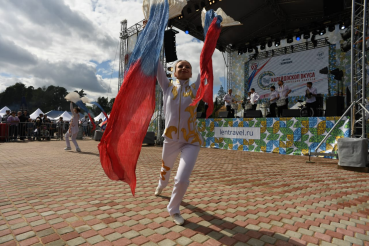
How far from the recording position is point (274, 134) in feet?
32.6

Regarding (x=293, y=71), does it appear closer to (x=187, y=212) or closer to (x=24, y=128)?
(x=187, y=212)

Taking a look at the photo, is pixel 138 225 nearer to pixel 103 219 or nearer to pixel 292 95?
pixel 103 219

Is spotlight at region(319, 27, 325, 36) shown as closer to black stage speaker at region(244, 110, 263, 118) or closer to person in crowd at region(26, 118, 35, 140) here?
black stage speaker at region(244, 110, 263, 118)

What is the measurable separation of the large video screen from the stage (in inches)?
274

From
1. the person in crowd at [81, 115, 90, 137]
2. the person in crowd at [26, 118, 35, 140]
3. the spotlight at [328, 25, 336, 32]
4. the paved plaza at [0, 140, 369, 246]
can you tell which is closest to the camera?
the paved plaza at [0, 140, 369, 246]

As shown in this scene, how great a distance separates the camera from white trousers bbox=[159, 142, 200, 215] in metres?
2.42

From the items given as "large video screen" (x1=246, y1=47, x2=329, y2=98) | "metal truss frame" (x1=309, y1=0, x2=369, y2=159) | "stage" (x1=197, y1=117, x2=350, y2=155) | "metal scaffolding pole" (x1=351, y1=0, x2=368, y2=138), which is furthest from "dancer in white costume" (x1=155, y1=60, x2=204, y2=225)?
"large video screen" (x1=246, y1=47, x2=329, y2=98)

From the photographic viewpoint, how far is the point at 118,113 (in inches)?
96.0

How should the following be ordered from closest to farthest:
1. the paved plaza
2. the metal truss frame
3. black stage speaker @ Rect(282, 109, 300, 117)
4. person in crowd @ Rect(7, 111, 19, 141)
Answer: the paved plaza → the metal truss frame → black stage speaker @ Rect(282, 109, 300, 117) → person in crowd @ Rect(7, 111, 19, 141)

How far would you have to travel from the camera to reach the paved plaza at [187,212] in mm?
2180

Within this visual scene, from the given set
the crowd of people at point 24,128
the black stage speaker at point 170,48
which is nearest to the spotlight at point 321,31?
the black stage speaker at point 170,48

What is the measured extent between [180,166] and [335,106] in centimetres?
853

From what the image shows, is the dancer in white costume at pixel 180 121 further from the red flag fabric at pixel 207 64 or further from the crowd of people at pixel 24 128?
the crowd of people at pixel 24 128

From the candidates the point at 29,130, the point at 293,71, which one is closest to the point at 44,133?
the point at 29,130
